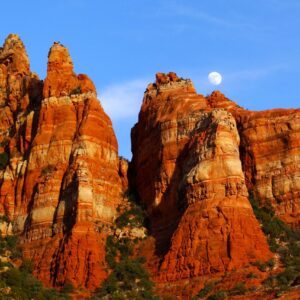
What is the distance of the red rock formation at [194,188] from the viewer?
87.6 meters

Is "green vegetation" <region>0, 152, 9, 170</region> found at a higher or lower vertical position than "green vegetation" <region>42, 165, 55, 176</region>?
higher

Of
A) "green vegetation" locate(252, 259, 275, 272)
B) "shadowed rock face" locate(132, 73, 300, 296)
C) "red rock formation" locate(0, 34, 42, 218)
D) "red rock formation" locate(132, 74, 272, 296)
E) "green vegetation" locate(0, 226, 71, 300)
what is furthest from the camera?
"red rock formation" locate(0, 34, 42, 218)

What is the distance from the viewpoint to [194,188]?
90.9m

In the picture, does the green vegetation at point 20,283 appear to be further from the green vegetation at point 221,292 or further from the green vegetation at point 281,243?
the green vegetation at point 281,243

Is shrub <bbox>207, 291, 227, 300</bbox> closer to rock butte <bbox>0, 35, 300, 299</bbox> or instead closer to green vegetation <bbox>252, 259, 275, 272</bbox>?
rock butte <bbox>0, 35, 300, 299</bbox>

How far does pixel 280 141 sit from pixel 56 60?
23.9 m

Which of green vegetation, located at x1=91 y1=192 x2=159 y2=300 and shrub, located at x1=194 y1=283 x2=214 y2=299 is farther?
green vegetation, located at x1=91 y1=192 x2=159 y2=300

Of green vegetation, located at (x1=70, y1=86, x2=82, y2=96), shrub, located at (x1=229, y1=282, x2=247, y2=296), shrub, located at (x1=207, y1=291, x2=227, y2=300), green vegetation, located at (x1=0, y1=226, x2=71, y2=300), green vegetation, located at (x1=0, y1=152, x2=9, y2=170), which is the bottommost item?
shrub, located at (x1=207, y1=291, x2=227, y2=300)

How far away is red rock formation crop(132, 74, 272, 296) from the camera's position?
8756 cm

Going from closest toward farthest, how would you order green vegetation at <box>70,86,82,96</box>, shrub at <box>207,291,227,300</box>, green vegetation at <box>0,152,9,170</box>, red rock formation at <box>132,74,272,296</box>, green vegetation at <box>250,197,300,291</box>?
shrub at <box>207,291,227,300</box> < green vegetation at <box>250,197,300,291</box> < red rock formation at <box>132,74,272,296</box> < green vegetation at <box>70,86,82,96</box> < green vegetation at <box>0,152,9,170</box>

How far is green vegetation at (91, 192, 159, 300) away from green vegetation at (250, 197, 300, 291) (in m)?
9.85

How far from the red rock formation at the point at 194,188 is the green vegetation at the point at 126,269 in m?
1.48

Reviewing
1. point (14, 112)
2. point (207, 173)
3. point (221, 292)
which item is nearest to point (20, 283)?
point (221, 292)

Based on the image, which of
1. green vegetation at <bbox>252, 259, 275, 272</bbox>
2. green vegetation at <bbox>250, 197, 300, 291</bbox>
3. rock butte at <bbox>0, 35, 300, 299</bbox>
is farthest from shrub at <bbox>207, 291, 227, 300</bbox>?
green vegetation at <bbox>252, 259, 275, 272</bbox>
